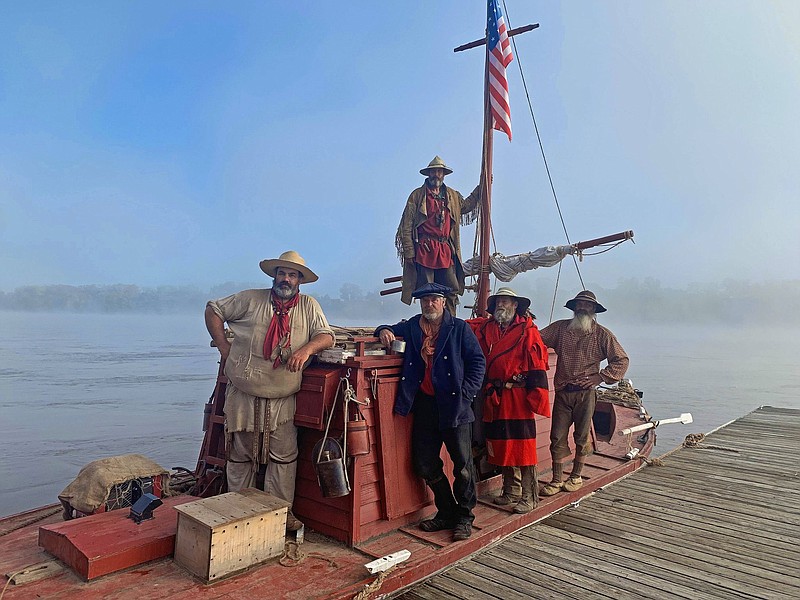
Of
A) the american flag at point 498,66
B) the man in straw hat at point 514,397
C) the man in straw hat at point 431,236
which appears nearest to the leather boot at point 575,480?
the man in straw hat at point 514,397

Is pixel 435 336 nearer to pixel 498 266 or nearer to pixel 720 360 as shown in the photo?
pixel 498 266

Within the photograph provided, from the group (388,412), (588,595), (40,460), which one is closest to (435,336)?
(388,412)

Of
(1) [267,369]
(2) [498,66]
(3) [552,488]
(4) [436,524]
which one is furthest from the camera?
(2) [498,66]

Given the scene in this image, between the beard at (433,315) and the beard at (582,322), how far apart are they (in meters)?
1.88

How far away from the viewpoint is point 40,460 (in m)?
14.3

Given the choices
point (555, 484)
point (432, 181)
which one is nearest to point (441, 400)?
point (555, 484)

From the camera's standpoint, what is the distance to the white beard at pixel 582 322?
5.79 metres

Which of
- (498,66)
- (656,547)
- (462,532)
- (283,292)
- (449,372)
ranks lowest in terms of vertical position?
(656,547)

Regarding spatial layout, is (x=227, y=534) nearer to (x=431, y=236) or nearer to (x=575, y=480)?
(x=575, y=480)

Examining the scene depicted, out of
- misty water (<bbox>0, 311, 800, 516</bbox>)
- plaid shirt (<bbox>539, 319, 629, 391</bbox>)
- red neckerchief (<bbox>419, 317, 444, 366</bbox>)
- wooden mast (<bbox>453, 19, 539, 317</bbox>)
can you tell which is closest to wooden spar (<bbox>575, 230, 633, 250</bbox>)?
wooden mast (<bbox>453, 19, 539, 317</bbox>)

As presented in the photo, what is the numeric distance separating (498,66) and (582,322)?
13.6 feet

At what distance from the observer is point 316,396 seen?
169 inches

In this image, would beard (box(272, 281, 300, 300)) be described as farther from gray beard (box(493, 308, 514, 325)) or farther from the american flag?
the american flag

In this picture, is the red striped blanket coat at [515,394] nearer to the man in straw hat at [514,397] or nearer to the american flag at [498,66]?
the man in straw hat at [514,397]
